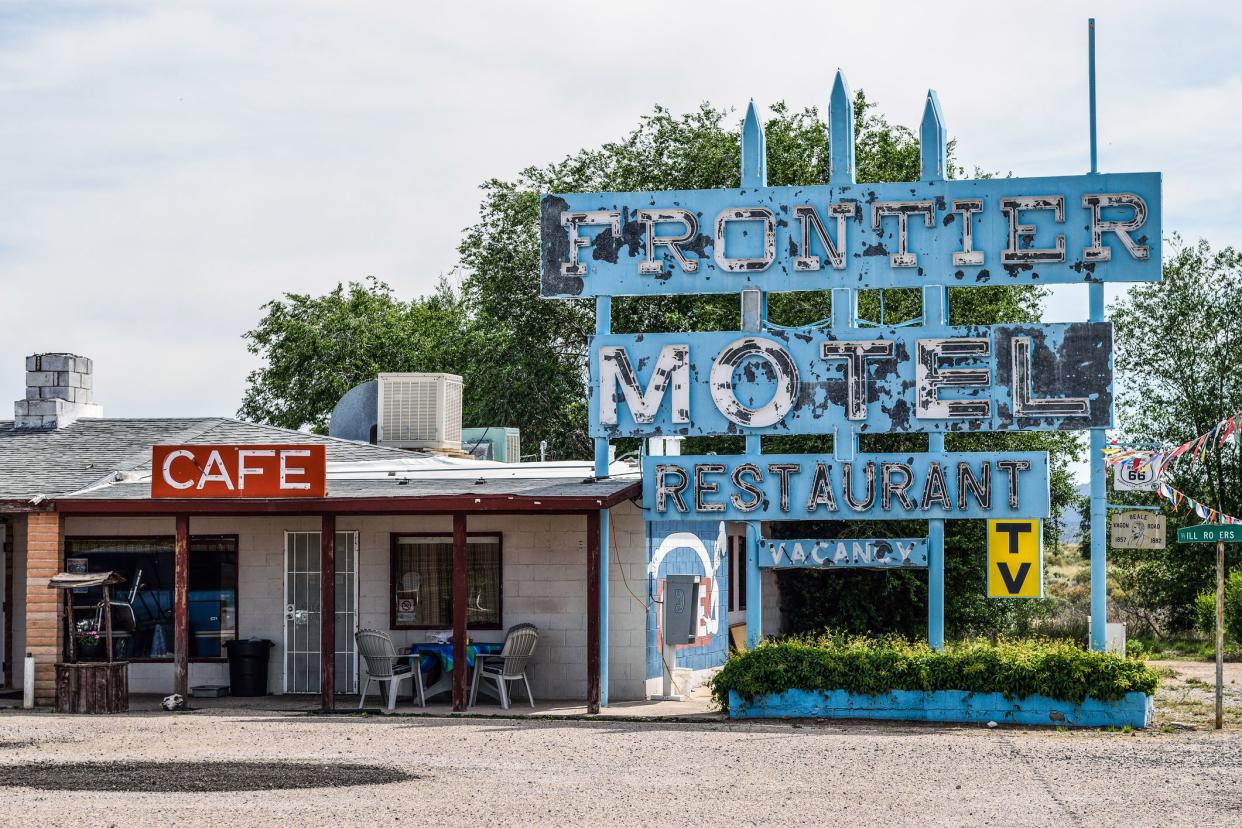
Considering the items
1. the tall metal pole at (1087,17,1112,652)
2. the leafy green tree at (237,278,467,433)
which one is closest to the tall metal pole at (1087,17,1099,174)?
the tall metal pole at (1087,17,1112,652)

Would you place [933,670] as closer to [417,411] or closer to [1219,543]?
[1219,543]

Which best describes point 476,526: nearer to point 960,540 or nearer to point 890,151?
point 960,540

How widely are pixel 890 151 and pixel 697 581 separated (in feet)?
48.9

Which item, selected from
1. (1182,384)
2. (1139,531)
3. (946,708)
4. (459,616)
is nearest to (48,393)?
(459,616)

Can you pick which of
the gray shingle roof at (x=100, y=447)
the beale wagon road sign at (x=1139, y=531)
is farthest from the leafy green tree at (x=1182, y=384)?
the gray shingle roof at (x=100, y=447)

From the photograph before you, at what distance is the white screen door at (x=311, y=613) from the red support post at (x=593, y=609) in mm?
3677

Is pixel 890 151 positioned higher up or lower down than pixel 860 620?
higher up

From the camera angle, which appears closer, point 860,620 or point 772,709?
point 772,709

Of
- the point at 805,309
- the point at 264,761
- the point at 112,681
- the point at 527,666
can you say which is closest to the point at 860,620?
the point at 805,309

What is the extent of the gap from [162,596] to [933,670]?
377 inches

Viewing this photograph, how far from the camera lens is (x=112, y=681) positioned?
17.0m

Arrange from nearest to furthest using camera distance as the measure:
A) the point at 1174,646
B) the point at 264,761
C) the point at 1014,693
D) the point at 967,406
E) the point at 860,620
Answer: the point at 264,761 < the point at 1014,693 < the point at 967,406 < the point at 860,620 < the point at 1174,646

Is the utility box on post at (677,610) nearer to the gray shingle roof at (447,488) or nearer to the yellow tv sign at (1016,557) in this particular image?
the gray shingle roof at (447,488)

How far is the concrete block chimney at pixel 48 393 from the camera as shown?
22062 millimetres
